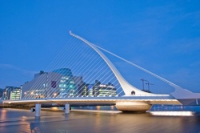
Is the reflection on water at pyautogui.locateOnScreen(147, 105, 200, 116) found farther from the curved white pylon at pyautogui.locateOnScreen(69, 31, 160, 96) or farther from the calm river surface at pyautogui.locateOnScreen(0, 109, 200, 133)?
the calm river surface at pyautogui.locateOnScreen(0, 109, 200, 133)

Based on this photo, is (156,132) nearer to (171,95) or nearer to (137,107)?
(171,95)

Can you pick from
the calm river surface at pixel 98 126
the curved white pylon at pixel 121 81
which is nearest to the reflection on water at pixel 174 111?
the curved white pylon at pixel 121 81

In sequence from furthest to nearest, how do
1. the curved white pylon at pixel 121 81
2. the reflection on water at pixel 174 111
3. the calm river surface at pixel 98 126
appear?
the curved white pylon at pixel 121 81 < the reflection on water at pixel 174 111 < the calm river surface at pixel 98 126

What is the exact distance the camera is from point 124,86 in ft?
92.3

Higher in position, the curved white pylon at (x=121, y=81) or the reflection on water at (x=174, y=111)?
the curved white pylon at (x=121, y=81)

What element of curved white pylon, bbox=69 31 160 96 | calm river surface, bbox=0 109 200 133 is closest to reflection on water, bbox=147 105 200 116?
curved white pylon, bbox=69 31 160 96

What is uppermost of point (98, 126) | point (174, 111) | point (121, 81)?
point (121, 81)

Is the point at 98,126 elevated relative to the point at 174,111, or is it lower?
elevated

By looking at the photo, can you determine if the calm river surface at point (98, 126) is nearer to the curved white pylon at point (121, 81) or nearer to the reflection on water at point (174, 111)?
the reflection on water at point (174, 111)

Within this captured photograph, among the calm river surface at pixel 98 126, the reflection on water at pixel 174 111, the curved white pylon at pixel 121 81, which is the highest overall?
the curved white pylon at pixel 121 81

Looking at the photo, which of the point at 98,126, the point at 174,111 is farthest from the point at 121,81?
the point at 98,126

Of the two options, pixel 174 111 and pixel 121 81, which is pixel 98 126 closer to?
pixel 121 81

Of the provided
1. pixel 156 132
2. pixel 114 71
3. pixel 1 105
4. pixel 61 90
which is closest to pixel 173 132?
pixel 156 132

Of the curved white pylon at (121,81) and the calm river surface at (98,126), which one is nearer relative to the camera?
the calm river surface at (98,126)
